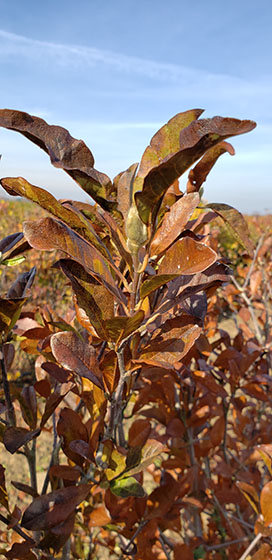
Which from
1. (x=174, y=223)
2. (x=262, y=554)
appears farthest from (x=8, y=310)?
(x=262, y=554)

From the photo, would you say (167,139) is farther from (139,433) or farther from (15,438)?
(139,433)

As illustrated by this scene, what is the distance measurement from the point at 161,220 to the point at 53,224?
0.72ft

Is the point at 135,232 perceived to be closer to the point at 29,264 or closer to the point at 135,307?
the point at 135,307

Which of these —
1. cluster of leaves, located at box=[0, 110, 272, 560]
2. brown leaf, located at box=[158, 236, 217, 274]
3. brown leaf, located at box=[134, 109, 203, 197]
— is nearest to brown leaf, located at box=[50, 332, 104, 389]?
cluster of leaves, located at box=[0, 110, 272, 560]

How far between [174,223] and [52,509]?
632 millimetres

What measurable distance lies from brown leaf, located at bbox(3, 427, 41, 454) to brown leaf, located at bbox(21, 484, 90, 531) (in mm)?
139

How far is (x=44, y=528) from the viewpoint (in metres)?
0.83

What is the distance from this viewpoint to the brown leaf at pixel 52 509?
2.69 ft

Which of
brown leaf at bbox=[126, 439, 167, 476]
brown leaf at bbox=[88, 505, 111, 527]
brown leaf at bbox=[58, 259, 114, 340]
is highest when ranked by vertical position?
brown leaf at bbox=[58, 259, 114, 340]

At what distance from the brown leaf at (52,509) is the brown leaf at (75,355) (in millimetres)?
288

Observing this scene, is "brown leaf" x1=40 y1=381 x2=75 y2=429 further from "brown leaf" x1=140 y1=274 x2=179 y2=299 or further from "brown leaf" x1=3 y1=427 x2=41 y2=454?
"brown leaf" x1=140 y1=274 x2=179 y2=299

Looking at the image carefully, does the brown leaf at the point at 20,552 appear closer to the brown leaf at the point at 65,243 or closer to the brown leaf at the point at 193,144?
the brown leaf at the point at 65,243

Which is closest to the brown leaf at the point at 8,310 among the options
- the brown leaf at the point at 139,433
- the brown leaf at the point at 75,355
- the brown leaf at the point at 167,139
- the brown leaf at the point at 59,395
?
the brown leaf at the point at 75,355

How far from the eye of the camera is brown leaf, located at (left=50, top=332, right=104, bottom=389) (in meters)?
0.67
